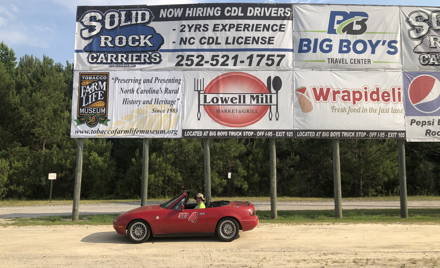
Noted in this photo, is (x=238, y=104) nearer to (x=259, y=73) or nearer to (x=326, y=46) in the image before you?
(x=259, y=73)

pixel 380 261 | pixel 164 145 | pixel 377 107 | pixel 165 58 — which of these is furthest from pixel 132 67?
pixel 164 145

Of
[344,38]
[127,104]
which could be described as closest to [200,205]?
[127,104]

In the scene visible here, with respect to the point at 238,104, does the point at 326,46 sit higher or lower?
higher

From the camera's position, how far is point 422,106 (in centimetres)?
1417

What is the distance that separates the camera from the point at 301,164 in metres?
34.9

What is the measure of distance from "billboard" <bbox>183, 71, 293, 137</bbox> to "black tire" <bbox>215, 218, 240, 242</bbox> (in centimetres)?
547

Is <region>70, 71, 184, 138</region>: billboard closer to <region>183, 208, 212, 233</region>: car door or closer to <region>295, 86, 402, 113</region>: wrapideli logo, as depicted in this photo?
<region>295, 86, 402, 113</region>: wrapideli logo

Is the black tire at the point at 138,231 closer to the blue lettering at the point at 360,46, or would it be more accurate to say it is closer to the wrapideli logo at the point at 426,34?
the blue lettering at the point at 360,46

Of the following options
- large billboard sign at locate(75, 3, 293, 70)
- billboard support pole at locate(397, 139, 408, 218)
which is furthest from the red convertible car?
billboard support pole at locate(397, 139, 408, 218)

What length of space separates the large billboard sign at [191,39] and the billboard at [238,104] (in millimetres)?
481

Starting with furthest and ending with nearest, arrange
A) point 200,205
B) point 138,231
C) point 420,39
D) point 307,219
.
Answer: point 420,39, point 307,219, point 200,205, point 138,231

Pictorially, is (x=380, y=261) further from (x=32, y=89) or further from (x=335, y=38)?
(x=32, y=89)

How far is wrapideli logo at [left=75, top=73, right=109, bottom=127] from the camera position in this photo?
14070 millimetres

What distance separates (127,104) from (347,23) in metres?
9.63
